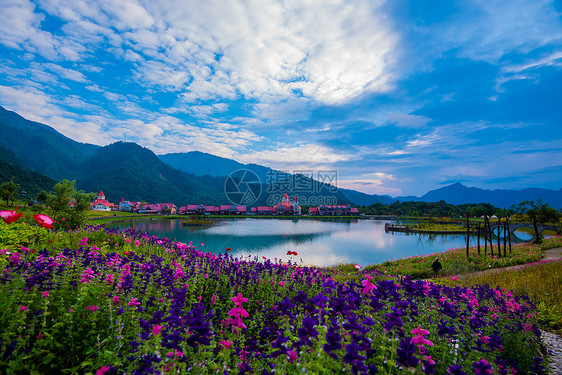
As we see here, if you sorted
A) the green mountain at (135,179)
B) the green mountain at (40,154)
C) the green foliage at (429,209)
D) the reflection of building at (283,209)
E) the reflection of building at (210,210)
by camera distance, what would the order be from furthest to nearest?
the green mountain at (40,154) → the green mountain at (135,179) → the reflection of building at (283,209) → the reflection of building at (210,210) → the green foliage at (429,209)

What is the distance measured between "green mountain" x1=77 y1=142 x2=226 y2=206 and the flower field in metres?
147

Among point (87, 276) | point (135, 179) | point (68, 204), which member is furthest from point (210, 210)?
point (87, 276)

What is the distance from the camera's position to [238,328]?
2.65 m

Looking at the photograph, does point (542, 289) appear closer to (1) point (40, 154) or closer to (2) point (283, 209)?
(2) point (283, 209)

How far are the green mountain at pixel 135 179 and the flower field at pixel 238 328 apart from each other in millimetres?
146788

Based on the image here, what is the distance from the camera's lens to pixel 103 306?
3.82m

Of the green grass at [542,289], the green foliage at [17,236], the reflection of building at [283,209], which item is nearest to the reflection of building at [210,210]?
the reflection of building at [283,209]

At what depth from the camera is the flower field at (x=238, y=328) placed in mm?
2279

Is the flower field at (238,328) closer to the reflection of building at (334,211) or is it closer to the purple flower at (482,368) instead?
the purple flower at (482,368)

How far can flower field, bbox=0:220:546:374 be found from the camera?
228 cm

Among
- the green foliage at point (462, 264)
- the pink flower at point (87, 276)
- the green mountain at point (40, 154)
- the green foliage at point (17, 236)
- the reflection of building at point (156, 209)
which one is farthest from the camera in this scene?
the green mountain at point (40, 154)

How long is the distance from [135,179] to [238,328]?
166 m

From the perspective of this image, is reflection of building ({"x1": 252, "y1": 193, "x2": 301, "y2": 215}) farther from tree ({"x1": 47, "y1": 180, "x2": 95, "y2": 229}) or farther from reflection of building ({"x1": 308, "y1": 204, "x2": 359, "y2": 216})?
tree ({"x1": 47, "y1": 180, "x2": 95, "y2": 229})

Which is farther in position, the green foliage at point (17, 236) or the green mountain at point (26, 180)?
the green mountain at point (26, 180)
